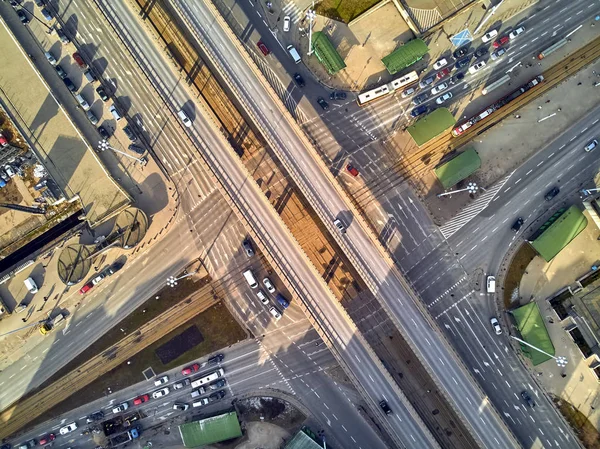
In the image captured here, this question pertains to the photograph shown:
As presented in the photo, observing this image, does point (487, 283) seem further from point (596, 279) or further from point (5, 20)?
point (5, 20)

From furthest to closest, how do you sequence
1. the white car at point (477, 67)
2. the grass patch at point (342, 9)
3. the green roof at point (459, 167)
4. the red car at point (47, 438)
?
the grass patch at point (342, 9)
the red car at point (47, 438)
the white car at point (477, 67)
the green roof at point (459, 167)

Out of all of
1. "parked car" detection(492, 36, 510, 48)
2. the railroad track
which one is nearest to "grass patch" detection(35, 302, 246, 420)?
the railroad track

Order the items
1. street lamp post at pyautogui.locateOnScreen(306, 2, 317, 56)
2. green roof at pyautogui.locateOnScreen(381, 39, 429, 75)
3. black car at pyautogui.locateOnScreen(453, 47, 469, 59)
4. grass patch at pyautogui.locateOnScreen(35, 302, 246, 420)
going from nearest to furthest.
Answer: green roof at pyautogui.locateOnScreen(381, 39, 429, 75) → street lamp post at pyautogui.locateOnScreen(306, 2, 317, 56) → black car at pyautogui.locateOnScreen(453, 47, 469, 59) → grass patch at pyautogui.locateOnScreen(35, 302, 246, 420)

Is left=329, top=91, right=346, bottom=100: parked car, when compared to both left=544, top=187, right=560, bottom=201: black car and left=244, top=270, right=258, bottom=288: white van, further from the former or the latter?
left=544, top=187, right=560, bottom=201: black car

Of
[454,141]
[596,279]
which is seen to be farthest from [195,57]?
[596,279]

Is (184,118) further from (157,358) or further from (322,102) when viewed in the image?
(157,358)

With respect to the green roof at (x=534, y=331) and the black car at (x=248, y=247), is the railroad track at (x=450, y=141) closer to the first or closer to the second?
the black car at (x=248, y=247)

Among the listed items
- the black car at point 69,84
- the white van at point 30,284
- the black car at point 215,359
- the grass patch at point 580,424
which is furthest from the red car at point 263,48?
the grass patch at point 580,424
